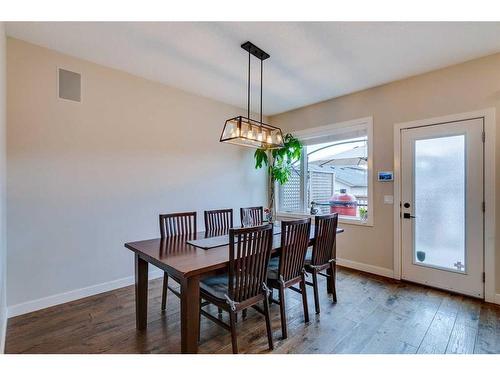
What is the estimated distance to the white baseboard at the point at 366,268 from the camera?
3.44 metres

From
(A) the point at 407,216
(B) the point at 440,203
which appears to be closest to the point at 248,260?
(A) the point at 407,216

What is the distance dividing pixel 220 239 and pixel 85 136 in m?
1.97

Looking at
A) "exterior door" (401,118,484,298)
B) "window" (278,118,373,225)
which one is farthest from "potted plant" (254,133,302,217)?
"exterior door" (401,118,484,298)

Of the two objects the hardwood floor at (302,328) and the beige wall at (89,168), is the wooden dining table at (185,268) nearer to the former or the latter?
the hardwood floor at (302,328)

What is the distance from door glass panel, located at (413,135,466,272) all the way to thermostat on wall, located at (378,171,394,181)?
29cm

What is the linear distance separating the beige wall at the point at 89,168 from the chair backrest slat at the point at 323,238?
2.00 metres

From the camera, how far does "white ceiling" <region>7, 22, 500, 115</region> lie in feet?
7.38

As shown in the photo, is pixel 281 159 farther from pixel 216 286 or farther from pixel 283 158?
pixel 216 286

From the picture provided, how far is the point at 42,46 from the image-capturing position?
2562mm

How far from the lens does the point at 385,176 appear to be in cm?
346

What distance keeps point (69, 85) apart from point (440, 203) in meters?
4.49

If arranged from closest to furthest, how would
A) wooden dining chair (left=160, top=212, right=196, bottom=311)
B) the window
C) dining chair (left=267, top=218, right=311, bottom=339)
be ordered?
dining chair (left=267, top=218, right=311, bottom=339)
wooden dining chair (left=160, top=212, right=196, bottom=311)
the window

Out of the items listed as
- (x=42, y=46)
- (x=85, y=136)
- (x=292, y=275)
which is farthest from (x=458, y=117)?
(x=42, y=46)

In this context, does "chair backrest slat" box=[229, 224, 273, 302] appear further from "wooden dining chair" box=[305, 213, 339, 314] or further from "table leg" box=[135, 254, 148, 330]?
"table leg" box=[135, 254, 148, 330]
